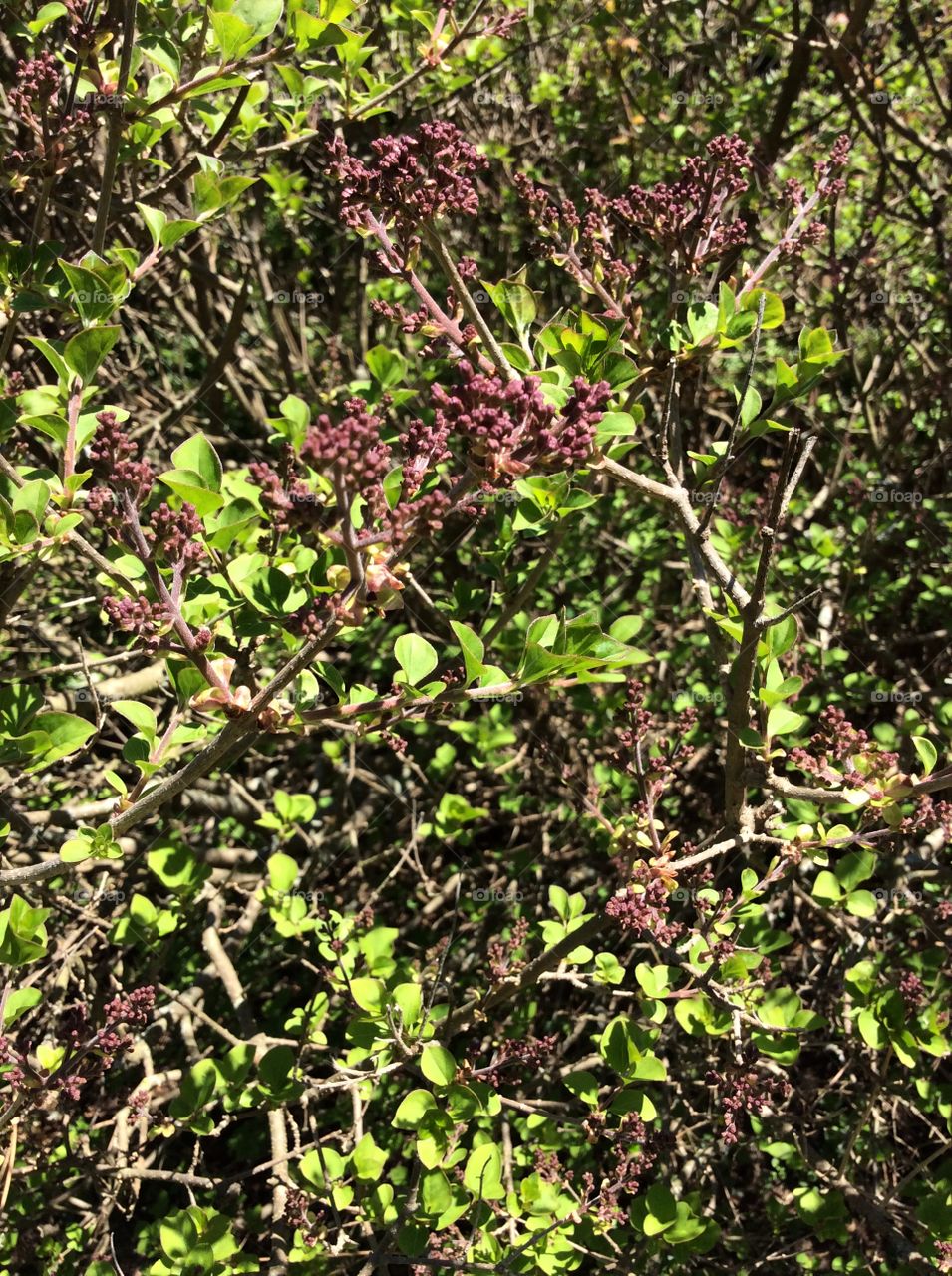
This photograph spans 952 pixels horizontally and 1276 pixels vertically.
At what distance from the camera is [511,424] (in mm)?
1404

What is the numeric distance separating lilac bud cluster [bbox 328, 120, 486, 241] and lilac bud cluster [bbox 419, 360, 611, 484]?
0.51 meters

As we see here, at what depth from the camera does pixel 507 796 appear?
130 inches

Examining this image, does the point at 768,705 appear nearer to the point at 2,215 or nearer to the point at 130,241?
the point at 130,241

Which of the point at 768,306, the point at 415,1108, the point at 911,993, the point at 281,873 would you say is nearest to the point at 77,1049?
the point at 281,873

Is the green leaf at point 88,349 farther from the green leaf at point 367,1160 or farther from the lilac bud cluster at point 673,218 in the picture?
the green leaf at point 367,1160

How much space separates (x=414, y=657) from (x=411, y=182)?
0.84 metres

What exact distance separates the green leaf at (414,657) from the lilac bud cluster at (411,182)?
2.44 ft

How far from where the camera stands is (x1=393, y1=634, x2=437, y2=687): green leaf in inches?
70.1

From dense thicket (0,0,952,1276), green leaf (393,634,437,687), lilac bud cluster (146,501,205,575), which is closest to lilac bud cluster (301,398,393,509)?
dense thicket (0,0,952,1276)

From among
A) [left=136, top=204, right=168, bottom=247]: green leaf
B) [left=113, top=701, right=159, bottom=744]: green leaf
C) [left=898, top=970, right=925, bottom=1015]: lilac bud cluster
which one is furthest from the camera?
[left=898, top=970, right=925, bottom=1015]: lilac bud cluster

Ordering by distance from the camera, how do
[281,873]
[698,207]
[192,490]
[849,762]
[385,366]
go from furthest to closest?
[281,873]
[385,366]
[698,207]
[849,762]
[192,490]


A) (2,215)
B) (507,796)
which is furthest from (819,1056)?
(2,215)

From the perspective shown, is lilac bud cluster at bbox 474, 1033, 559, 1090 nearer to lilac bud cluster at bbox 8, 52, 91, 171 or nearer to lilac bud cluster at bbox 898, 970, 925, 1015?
lilac bud cluster at bbox 898, 970, 925, 1015

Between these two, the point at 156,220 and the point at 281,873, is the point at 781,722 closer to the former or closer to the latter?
the point at 281,873
